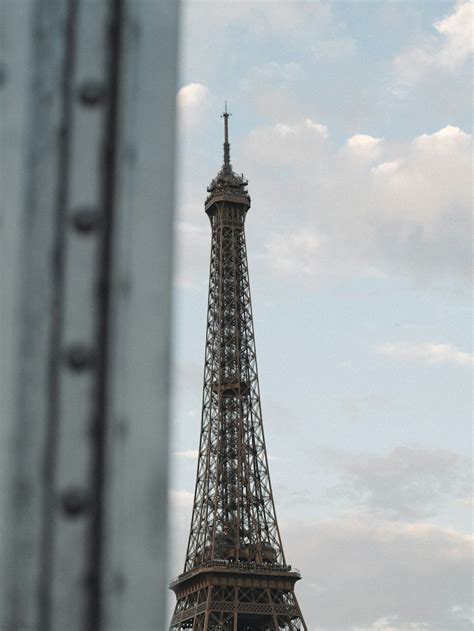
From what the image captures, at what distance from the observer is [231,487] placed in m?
69.7

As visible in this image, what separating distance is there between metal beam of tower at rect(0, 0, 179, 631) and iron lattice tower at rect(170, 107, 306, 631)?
6249 cm

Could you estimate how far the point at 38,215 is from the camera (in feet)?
9.75

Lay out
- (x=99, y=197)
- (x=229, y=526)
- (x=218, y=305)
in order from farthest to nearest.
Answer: (x=218, y=305)
(x=229, y=526)
(x=99, y=197)

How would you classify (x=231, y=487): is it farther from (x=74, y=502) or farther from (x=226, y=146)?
(x=74, y=502)

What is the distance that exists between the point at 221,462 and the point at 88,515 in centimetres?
6800

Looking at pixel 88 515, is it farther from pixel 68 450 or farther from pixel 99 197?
pixel 99 197

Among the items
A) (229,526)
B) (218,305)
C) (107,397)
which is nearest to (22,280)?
(107,397)

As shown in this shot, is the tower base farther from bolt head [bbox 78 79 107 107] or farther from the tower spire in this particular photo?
bolt head [bbox 78 79 107 107]

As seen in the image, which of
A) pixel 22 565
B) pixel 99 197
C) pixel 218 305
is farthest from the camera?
pixel 218 305

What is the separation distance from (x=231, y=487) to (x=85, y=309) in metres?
67.8

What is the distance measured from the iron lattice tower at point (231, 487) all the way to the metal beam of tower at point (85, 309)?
6249 centimetres

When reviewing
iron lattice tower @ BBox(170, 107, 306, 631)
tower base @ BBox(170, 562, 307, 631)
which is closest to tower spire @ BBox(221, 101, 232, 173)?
iron lattice tower @ BBox(170, 107, 306, 631)

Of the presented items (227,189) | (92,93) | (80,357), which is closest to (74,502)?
(80,357)

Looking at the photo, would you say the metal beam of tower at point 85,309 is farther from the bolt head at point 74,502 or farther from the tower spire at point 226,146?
the tower spire at point 226,146
